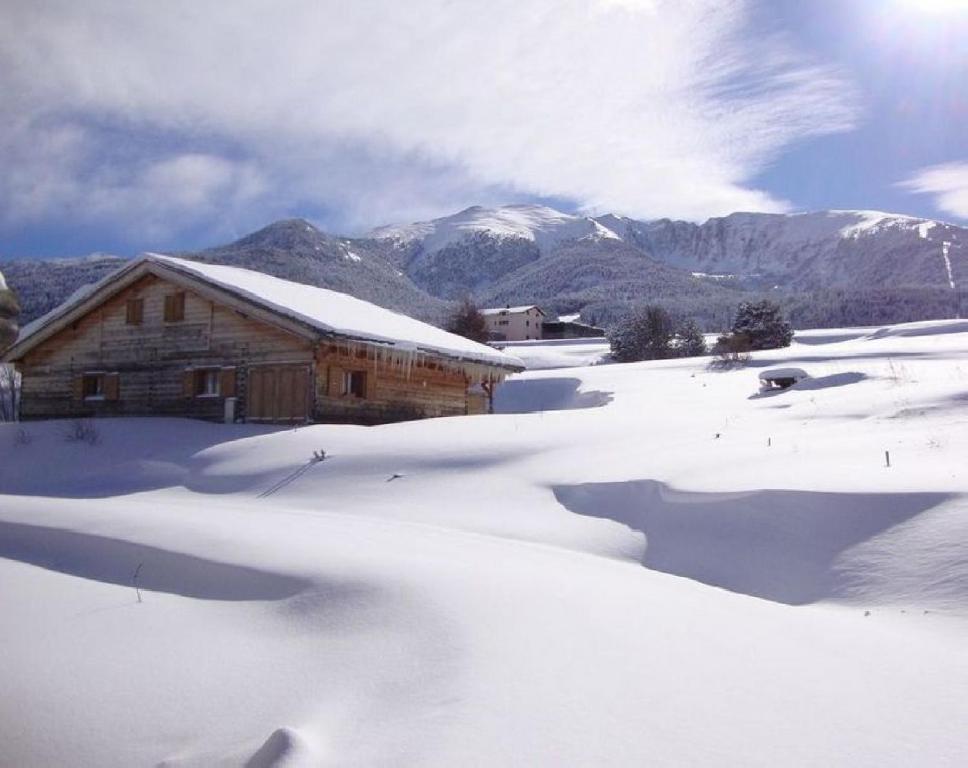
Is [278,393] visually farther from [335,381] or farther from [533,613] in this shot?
[533,613]

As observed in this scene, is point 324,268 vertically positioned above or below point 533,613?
above

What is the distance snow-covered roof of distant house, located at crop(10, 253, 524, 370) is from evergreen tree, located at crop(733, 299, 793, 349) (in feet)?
97.9

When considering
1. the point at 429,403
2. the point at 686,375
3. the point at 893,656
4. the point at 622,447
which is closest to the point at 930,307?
the point at 686,375

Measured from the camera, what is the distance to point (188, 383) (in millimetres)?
21578

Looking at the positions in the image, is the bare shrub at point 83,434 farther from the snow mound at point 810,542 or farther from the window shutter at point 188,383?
the snow mound at point 810,542

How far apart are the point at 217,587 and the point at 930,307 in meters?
127

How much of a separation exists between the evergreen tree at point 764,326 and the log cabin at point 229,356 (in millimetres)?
31225

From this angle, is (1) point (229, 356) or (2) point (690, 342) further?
(2) point (690, 342)

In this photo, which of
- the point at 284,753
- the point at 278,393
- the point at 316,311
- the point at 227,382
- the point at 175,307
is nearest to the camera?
the point at 284,753

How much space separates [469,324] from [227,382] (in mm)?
47407

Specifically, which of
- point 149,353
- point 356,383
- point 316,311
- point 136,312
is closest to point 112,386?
point 149,353

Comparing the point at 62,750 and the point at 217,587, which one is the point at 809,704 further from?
the point at 217,587

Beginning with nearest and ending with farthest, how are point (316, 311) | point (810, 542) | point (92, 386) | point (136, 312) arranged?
point (810, 542)
point (316, 311)
point (136, 312)
point (92, 386)

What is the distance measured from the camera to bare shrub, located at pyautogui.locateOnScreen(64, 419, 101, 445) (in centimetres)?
1861
